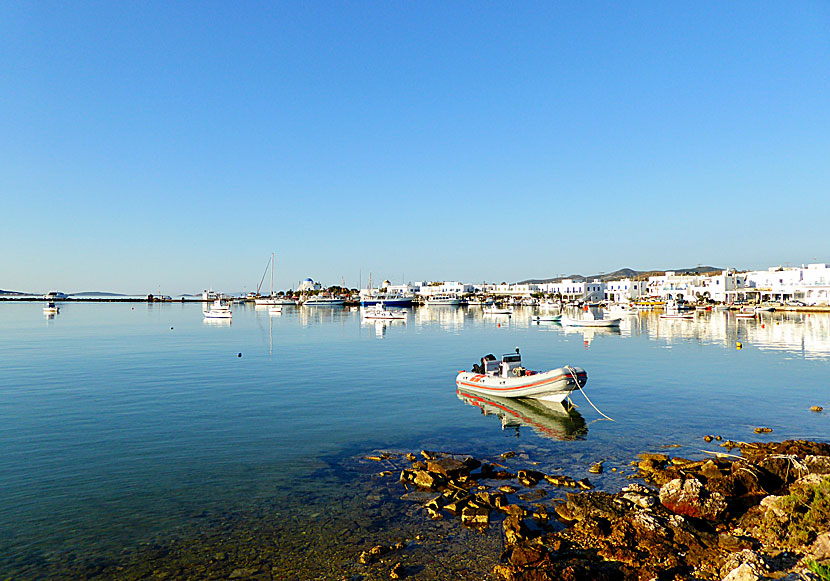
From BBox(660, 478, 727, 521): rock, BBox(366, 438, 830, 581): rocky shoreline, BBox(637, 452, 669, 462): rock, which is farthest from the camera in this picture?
BBox(637, 452, 669, 462): rock

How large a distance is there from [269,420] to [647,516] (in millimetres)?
16619

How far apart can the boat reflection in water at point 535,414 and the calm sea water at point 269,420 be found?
6.1 inches

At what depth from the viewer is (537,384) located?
83.3ft

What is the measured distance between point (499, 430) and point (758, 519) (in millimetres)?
11001

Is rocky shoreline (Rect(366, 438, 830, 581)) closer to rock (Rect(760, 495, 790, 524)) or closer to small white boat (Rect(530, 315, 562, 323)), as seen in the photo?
rock (Rect(760, 495, 790, 524))

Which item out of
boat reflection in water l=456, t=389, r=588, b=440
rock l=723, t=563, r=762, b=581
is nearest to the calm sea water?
boat reflection in water l=456, t=389, r=588, b=440

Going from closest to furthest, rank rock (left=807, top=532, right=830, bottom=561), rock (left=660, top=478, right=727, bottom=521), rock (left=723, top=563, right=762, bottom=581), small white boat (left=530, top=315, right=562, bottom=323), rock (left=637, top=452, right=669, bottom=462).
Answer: rock (left=723, top=563, right=762, bottom=581) → rock (left=807, top=532, right=830, bottom=561) → rock (left=660, top=478, right=727, bottom=521) → rock (left=637, top=452, right=669, bottom=462) → small white boat (left=530, top=315, right=562, bottom=323)

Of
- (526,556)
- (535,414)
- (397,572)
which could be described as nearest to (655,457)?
(535,414)

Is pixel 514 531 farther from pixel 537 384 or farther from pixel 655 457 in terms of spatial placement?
pixel 537 384

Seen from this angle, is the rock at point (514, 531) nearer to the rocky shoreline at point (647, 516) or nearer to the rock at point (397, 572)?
the rocky shoreline at point (647, 516)

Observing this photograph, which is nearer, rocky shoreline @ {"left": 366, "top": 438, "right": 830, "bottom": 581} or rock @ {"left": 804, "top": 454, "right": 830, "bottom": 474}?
rocky shoreline @ {"left": 366, "top": 438, "right": 830, "bottom": 581}

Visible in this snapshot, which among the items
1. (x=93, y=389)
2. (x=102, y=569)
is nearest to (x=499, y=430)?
(x=102, y=569)

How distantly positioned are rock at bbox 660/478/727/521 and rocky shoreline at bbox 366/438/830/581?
0.02 meters

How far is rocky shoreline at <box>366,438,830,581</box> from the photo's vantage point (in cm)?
934
